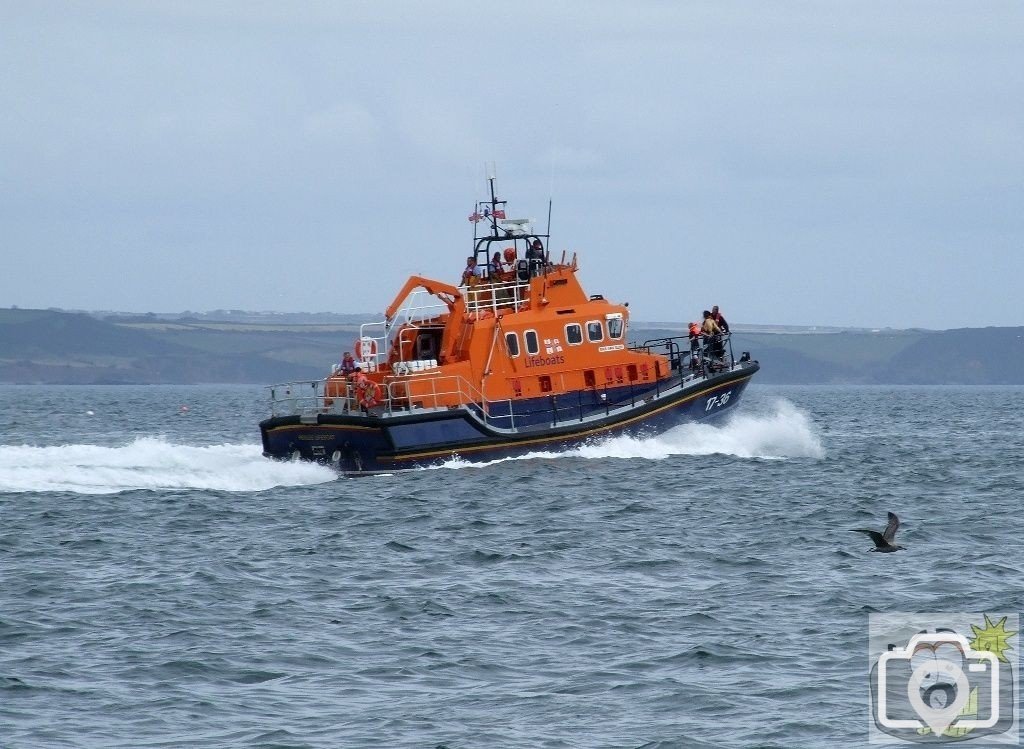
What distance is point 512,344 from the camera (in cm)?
2538

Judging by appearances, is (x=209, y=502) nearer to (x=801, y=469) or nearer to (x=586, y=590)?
(x=586, y=590)

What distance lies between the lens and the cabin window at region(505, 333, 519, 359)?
2533 cm

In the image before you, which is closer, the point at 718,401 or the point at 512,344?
the point at 512,344

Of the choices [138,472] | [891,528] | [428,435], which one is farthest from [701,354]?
[891,528]

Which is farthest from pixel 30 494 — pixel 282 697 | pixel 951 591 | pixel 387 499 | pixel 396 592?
pixel 951 591

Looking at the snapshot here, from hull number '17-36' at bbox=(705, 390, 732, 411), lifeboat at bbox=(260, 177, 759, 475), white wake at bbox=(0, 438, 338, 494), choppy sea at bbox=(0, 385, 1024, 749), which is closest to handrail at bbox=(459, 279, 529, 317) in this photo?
lifeboat at bbox=(260, 177, 759, 475)

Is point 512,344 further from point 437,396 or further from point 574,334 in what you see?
point 437,396

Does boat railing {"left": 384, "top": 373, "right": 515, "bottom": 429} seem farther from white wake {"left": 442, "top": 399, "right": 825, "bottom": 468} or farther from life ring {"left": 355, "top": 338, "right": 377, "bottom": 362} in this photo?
life ring {"left": 355, "top": 338, "right": 377, "bottom": 362}

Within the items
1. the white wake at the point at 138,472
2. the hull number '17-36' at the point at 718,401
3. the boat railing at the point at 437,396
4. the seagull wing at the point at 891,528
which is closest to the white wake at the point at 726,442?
the hull number '17-36' at the point at 718,401

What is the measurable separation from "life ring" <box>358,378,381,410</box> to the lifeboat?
0.7 inches

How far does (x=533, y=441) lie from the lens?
81.7ft

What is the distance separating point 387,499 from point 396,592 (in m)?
6.91
